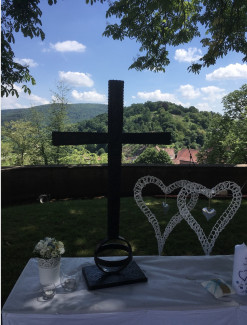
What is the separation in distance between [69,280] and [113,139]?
1430 mm

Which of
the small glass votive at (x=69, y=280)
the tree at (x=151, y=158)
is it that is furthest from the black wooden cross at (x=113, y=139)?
the tree at (x=151, y=158)

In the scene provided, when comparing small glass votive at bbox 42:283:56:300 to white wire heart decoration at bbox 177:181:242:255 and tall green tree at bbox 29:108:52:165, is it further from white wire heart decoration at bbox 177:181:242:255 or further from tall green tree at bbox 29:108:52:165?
tall green tree at bbox 29:108:52:165

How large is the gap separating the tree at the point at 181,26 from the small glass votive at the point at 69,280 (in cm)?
754

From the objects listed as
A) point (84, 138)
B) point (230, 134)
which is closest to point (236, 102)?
point (230, 134)

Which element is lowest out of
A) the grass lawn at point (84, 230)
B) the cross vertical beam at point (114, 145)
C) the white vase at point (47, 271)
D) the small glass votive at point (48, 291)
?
the grass lawn at point (84, 230)

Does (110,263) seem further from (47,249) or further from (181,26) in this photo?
(181,26)

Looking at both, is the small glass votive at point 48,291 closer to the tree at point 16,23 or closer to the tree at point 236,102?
the tree at point 16,23

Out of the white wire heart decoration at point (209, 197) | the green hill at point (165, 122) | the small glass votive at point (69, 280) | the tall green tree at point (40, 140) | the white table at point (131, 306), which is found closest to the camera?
the white table at point (131, 306)

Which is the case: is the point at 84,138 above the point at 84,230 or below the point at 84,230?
above

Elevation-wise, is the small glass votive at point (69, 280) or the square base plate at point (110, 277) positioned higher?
the square base plate at point (110, 277)

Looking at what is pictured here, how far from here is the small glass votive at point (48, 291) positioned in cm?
211

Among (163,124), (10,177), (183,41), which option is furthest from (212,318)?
(163,124)

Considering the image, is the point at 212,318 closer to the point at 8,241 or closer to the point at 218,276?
the point at 218,276

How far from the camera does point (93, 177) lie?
30.8 ft
